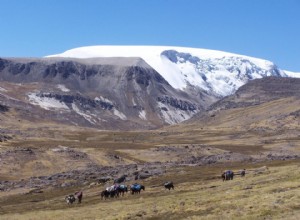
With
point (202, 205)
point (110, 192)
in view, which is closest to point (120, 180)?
point (110, 192)

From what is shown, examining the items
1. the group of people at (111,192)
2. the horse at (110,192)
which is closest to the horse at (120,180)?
the group of people at (111,192)

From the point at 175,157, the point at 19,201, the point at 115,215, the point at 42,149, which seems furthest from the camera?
the point at 175,157

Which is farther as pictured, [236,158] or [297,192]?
[236,158]

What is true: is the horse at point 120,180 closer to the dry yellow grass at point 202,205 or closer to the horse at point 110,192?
the dry yellow grass at point 202,205

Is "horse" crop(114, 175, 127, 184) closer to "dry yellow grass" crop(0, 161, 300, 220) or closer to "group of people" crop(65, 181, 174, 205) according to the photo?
"dry yellow grass" crop(0, 161, 300, 220)

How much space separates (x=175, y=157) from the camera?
140 meters

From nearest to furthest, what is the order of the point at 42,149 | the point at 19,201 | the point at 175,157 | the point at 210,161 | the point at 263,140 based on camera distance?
the point at 19,201, the point at 210,161, the point at 42,149, the point at 175,157, the point at 263,140

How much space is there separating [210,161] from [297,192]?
7981 centimetres

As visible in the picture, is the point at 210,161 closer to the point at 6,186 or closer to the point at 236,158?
the point at 236,158

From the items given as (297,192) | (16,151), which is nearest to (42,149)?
(16,151)

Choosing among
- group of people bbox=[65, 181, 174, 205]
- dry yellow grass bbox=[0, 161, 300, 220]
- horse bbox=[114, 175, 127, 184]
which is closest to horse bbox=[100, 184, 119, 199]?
group of people bbox=[65, 181, 174, 205]

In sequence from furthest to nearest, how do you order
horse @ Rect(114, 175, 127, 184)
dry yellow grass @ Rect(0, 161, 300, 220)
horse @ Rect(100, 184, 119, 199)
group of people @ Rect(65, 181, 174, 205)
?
1. horse @ Rect(114, 175, 127, 184)
2. horse @ Rect(100, 184, 119, 199)
3. group of people @ Rect(65, 181, 174, 205)
4. dry yellow grass @ Rect(0, 161, 300, 220)

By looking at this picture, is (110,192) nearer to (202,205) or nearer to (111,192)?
(111,192)

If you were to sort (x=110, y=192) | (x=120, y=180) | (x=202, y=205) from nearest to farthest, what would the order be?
1. (x=202, y=205)
2. (x=110, y=192)
3. (x=120, y=180)
